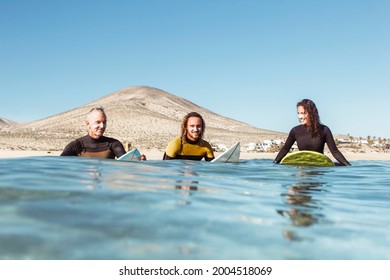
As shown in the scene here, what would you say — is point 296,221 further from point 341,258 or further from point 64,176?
point 64,176

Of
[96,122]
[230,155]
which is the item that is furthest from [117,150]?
[230,155]

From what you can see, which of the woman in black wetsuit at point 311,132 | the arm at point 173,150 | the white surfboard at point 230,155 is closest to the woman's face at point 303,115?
the woman in black wetsuit at point 311,132

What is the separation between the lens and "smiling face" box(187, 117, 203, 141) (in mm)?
8734

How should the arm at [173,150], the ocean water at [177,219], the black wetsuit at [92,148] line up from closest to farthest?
the ocean water at [177,219] → the black wetsuit at [92,148] → the arm at [173,150]

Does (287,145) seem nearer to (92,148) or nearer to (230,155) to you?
(230,155)

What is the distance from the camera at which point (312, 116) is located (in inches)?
375

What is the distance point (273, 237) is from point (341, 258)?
0.49m

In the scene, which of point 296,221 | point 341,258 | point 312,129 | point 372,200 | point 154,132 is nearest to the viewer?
point 341,258

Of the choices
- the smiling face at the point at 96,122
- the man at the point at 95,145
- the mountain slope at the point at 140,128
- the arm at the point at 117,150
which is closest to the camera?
the smiling face at the point at 96,122

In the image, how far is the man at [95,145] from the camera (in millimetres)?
7889

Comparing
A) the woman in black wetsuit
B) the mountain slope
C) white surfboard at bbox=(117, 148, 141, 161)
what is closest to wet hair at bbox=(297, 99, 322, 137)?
the woman in black wetsuit

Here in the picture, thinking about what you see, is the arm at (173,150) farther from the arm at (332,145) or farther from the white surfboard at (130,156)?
the arm at (332,145)
